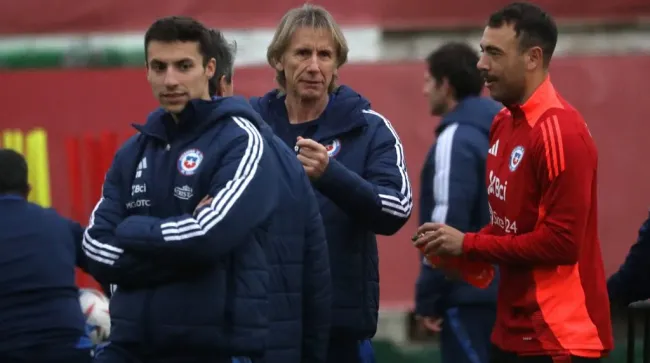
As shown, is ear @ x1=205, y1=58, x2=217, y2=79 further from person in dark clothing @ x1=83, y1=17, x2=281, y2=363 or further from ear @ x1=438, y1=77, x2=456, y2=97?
ear @ x1=438, y1=77, x2=456, y2=97

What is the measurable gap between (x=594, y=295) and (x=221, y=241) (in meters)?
1.25

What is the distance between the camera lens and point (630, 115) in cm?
921

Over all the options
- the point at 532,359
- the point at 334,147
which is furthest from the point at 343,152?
the point at 532,359

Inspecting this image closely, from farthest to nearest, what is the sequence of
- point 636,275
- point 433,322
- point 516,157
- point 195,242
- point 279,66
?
point 433,322
point 279,66
point 636,275
point 516,157
point 195,242

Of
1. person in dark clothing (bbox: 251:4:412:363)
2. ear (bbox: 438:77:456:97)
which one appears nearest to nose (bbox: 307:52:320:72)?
person in dark clothing (bbox: 251:4:412:363)

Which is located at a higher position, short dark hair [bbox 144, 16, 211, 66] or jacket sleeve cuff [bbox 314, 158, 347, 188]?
short dark hair [bbox 144, 16, 211, 66]

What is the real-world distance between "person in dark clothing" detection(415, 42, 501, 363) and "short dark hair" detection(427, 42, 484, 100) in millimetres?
14

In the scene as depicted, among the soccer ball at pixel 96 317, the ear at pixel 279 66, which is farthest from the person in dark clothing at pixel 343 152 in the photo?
the soccer ball at pixel 96 317

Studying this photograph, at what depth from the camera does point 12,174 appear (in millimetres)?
5660

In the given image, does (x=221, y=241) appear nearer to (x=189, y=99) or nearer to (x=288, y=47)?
(x=189, y=99)

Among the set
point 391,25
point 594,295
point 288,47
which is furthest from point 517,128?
point 391,25

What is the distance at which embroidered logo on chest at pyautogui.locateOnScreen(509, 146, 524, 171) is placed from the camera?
4212mm

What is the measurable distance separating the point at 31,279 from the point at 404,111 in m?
3.99

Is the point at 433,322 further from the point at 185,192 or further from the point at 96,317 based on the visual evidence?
the point at 185,192
